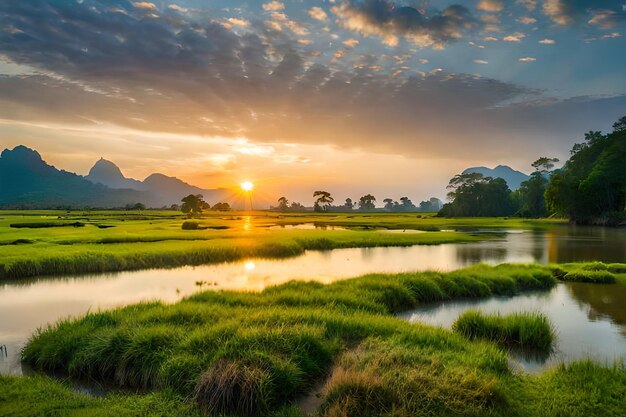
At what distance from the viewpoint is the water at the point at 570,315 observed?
12.9 metres

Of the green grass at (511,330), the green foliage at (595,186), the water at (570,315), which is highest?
the green foliage at (595,186)

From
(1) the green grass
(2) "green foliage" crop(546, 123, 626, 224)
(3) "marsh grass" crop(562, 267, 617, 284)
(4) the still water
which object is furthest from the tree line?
(1) the green grass

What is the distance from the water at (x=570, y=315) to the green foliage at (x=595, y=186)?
7557 centimetres

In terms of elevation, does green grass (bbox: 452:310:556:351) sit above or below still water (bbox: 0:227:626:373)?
above

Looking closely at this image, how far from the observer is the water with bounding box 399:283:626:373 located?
1286cm

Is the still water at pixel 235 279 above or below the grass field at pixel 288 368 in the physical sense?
below

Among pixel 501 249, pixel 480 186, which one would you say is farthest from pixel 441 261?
pixel 480 186

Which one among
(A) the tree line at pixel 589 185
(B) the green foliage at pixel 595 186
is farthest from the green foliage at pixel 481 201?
(B) the green foliage at pixel 595 186

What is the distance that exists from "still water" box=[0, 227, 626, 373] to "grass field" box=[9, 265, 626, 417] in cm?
282

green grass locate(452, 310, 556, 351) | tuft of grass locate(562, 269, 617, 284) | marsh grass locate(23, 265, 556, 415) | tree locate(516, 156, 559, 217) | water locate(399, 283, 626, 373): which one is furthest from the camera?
tree locate(516, 156, 559, 217)

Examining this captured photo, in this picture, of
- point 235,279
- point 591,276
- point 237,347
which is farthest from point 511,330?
point 235,279

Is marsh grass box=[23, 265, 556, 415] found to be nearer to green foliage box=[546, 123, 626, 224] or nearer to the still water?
the still water

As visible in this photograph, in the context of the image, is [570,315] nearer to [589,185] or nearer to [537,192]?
[589,185]

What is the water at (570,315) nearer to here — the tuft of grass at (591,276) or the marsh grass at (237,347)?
the tuft of grass at (591,276)
